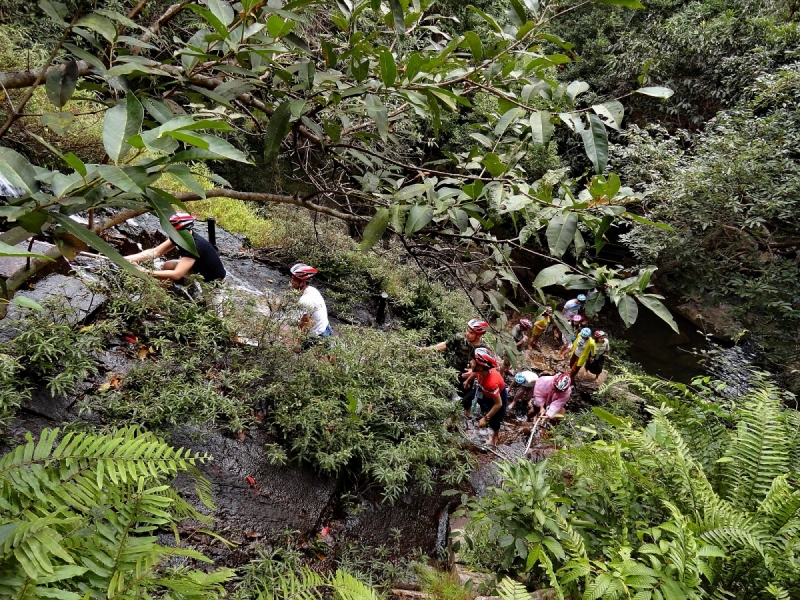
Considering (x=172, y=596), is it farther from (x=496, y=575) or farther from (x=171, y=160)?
(x=496, y=575)

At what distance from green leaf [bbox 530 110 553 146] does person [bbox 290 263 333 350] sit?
3.23 meters

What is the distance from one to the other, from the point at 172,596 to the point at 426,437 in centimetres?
269

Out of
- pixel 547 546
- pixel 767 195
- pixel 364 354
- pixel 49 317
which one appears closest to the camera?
pixel 547 546

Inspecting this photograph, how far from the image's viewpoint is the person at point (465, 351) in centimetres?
587

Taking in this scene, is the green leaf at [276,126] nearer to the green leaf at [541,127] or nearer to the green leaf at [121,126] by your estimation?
the green leaf at [121,126]

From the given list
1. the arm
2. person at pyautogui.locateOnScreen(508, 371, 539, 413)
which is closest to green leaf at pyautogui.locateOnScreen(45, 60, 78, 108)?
the arm

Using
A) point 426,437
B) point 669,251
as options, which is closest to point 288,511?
point 426,437

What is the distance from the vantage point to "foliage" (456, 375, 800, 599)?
204 cm

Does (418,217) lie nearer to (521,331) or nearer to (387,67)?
(387,67)

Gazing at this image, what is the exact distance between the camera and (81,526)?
5.57ft

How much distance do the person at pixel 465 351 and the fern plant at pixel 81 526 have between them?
150 inches

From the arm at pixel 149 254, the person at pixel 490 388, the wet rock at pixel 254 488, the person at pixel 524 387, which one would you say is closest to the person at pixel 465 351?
the person at pixel 490 388

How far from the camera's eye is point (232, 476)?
3.53 metres

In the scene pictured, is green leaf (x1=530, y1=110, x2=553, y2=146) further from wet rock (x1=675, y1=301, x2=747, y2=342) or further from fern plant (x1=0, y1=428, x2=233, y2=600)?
wet rock (x1=675, y1=301, x2=747, y2=342)
